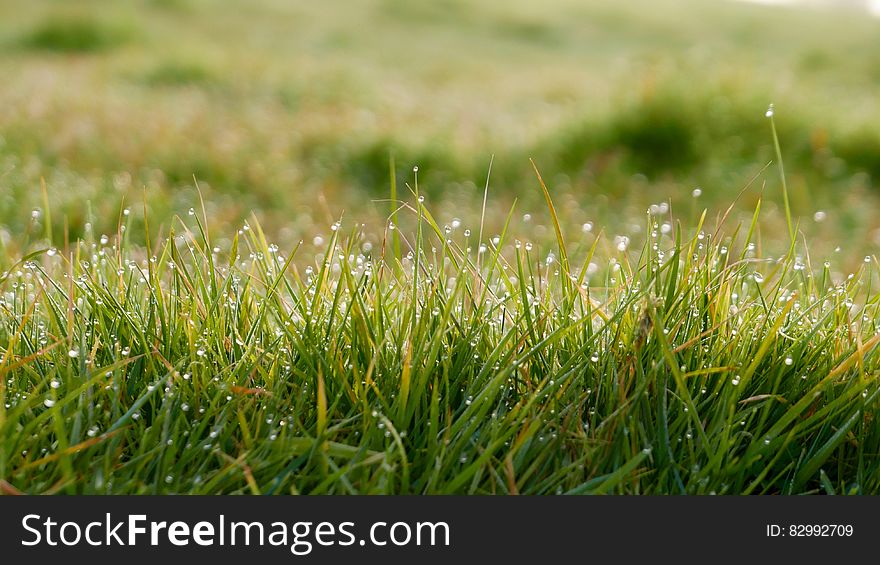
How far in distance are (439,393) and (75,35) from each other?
14.2 m

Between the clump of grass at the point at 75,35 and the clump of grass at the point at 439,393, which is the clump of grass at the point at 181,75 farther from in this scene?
the clump of grass at the point at 439,393

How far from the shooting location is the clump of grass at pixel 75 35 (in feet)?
45.7

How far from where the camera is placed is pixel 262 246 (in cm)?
246

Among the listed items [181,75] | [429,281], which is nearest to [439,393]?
[429,281]

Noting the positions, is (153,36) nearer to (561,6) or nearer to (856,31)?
(561,6)

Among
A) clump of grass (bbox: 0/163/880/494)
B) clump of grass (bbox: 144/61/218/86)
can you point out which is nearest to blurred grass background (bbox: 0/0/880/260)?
clump of grass (bbox: 144/61/218/86)

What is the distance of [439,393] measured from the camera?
2039 millimetres

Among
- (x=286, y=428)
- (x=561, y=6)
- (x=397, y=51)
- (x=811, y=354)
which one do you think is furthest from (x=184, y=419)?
(x=561, y=6)

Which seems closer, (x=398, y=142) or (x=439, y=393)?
(x=439, y=393)

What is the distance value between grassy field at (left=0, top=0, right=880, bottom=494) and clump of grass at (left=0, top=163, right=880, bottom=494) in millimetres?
11

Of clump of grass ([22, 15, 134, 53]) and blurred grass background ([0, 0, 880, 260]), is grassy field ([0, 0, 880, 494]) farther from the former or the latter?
clump of grass ([22, 15, 134, 53])

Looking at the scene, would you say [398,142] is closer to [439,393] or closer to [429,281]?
[429,281]

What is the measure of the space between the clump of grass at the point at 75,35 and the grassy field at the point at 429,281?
37.2 inches

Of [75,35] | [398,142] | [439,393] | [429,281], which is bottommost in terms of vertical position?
[439,393]
